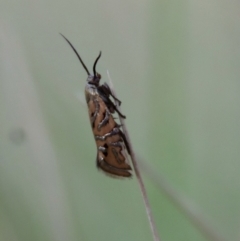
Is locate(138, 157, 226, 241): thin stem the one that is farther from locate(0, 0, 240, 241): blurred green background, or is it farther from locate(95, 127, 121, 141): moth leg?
locate(0, 0, 240, 241): blurred green background

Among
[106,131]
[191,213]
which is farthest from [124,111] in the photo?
[191,213]

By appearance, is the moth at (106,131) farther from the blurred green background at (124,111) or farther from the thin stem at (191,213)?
the blurred green background at (124,111)

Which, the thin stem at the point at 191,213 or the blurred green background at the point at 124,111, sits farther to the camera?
the blurred green background at the point at 124,111

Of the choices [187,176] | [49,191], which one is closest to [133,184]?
[187,176]

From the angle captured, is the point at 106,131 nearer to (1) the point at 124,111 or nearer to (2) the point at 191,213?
(2) the point at 191,213

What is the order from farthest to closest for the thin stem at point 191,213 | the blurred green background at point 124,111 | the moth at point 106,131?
the blurred green background at point 124,111 < the moth at point 106,131 < the thin stem at point 191,213

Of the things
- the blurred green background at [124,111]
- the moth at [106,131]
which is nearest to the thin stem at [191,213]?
the moth at [106,131]
